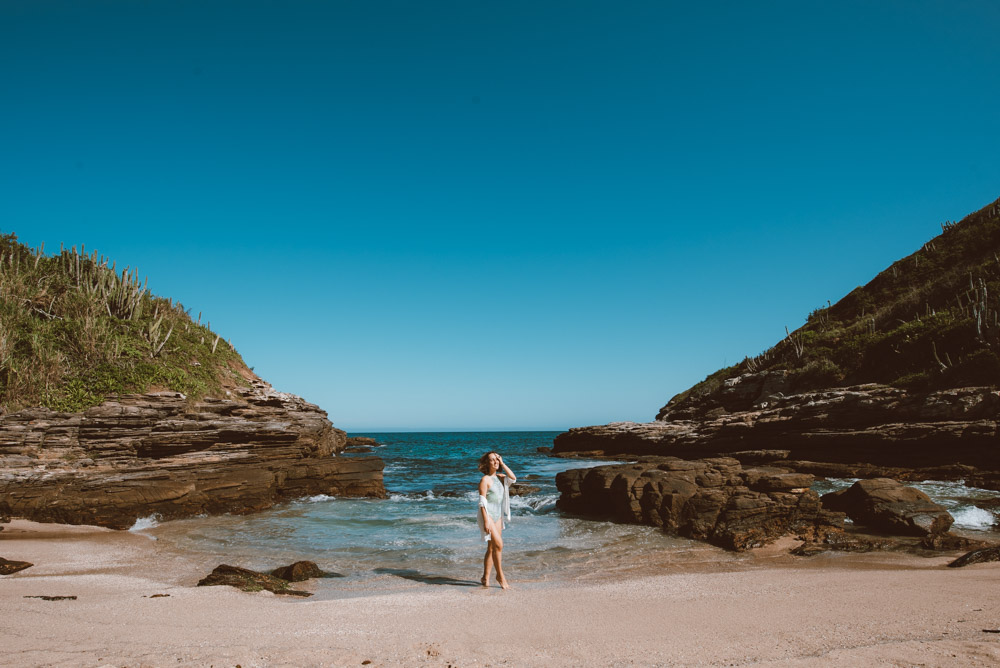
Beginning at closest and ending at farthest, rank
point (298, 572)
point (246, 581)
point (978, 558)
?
point (246, 581), point (978, 558), point (298, 572)

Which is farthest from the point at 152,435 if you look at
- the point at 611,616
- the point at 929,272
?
the point at 929,272

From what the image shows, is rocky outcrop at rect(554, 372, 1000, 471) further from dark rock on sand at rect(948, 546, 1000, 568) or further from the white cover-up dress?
the white cover-up dress

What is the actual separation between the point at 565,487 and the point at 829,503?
280 inches

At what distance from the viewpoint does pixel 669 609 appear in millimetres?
5816

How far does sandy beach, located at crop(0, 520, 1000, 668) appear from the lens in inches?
163

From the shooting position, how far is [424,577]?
27.6 feet

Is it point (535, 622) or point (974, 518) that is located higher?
point (535, 622)

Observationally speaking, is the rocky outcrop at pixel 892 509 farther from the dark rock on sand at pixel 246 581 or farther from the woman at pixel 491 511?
the dark rock on sand at pixel 246 581

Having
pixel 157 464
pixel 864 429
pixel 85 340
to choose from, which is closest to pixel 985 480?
pixel 864 429

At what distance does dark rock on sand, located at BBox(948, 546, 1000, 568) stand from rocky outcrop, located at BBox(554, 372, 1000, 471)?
1558 centimetres

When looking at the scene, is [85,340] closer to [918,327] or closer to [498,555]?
[498,555]

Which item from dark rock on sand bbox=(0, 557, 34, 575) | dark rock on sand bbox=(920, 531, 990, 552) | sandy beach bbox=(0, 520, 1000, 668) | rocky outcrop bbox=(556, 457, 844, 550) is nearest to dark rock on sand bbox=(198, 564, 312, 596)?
sandy beach bbox=(0, 520, 1000, 668)

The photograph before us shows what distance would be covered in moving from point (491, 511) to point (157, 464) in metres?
12.9

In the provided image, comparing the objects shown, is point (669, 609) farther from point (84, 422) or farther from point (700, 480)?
point (84, 422)
